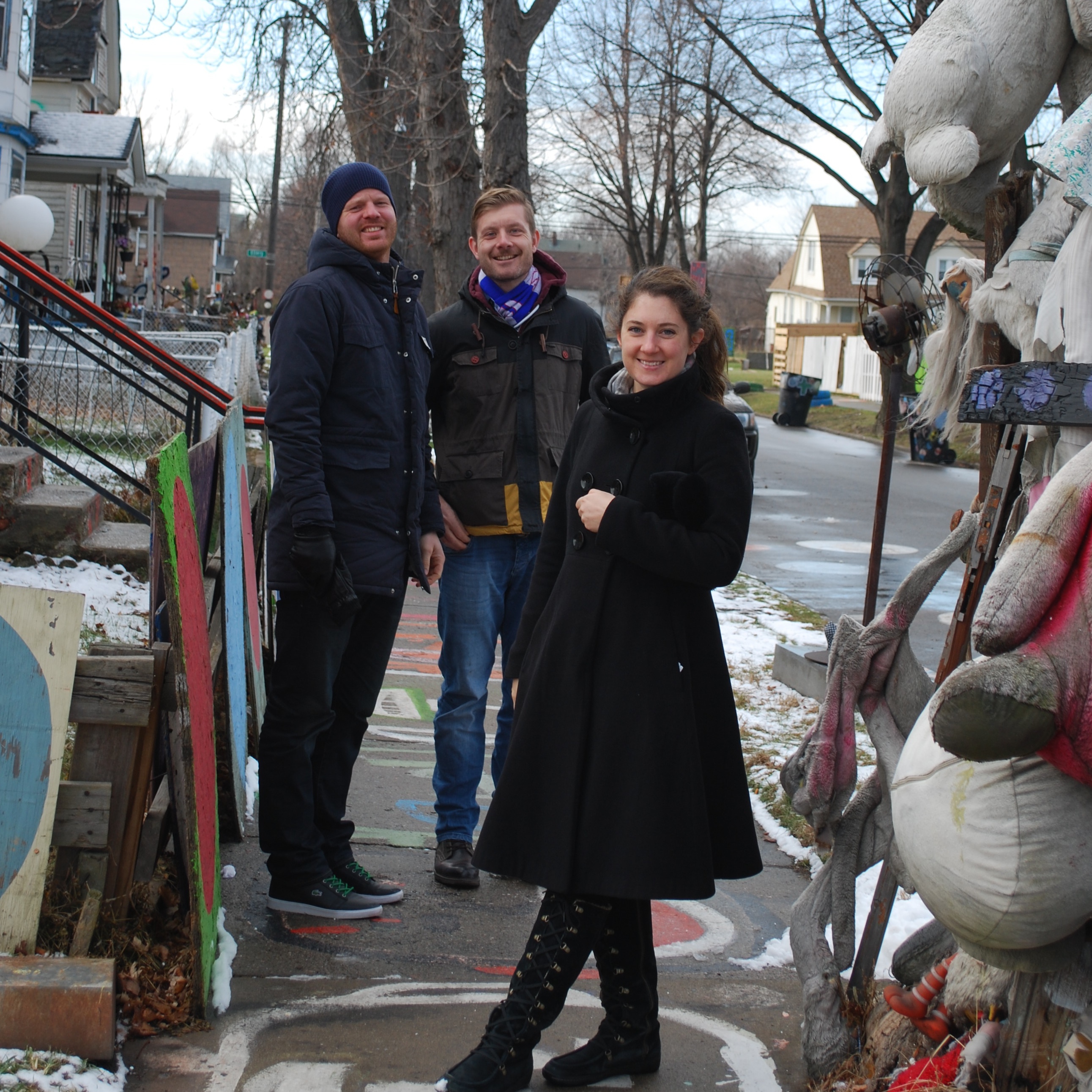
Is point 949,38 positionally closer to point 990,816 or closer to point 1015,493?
point 1015,493

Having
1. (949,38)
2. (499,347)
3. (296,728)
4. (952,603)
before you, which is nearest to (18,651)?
(296,728)

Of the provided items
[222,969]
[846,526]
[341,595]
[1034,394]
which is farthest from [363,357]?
[846,526]

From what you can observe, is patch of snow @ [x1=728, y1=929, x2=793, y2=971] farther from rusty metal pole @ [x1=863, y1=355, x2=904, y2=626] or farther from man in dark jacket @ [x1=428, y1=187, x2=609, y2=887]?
rusty metal pole @ [x1=863, y1=355, x2=904, y2=626]

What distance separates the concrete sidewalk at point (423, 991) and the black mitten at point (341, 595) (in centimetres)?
94

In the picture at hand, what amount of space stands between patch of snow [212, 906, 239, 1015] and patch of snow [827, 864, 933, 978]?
5.11 ft

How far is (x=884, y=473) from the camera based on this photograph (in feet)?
18.0

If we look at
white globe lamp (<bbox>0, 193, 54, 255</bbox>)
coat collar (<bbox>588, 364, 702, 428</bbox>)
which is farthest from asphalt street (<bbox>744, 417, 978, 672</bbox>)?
white globe lamp (<bbox>0, 193, 54, 255</bbox>)

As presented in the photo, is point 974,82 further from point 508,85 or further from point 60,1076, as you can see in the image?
point 508,85

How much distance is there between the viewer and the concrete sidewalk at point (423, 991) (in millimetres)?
2748

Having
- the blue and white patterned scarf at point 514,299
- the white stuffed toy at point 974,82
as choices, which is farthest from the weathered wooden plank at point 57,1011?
the white stuffed toy at point 974,82

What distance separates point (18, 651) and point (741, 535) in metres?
1.66

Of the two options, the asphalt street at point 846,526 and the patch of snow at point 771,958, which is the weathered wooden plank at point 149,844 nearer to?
the patch of snow at point 771,958

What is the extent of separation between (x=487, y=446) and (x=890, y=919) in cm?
194

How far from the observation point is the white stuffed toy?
278cm
